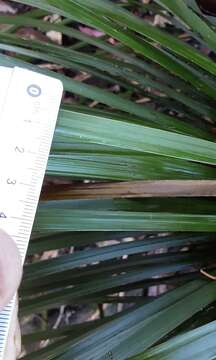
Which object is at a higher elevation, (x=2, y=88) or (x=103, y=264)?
(x=2, y=88)

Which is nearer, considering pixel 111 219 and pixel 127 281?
pixel 111 219

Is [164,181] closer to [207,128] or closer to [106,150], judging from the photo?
[106,150]

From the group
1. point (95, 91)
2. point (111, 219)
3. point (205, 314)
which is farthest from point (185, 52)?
point (205, 314)

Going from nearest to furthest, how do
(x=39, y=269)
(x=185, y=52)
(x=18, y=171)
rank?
(x=18, y=171) < (x=185, y=52) < (x=39, y=269)
